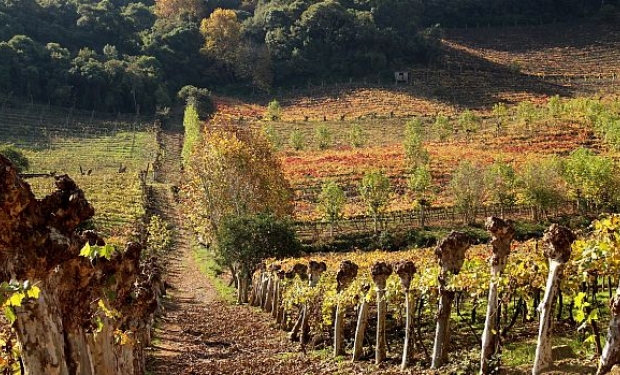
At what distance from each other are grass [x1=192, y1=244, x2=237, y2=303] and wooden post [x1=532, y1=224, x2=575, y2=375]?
23.7 meters

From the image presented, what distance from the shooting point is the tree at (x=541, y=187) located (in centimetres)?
4556

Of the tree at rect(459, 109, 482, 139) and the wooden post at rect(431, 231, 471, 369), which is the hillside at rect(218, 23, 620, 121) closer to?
the tree at rect(459, 109, 482, 139)

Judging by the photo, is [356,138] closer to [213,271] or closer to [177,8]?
[213,271]

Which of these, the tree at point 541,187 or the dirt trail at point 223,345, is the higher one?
the tree at point 541,187

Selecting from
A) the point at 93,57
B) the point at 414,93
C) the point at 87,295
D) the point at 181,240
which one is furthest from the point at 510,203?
the point at 93,57

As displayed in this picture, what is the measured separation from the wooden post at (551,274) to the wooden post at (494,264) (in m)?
1.15

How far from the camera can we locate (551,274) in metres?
8.86

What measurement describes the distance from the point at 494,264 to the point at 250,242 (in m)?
20.8

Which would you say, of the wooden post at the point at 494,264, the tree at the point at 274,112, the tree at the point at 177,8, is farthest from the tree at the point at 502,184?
the tree at the point at 177,8

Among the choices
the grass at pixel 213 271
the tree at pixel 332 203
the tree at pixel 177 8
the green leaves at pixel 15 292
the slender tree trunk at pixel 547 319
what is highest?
the tree at pixel 177 8

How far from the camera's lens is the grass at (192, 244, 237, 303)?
109ft

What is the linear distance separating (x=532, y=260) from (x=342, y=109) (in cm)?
8371

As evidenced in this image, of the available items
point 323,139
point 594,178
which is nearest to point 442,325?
point 594,178

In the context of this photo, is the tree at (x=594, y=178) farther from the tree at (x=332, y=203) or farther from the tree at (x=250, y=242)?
the tree at (x=250, y=242)
